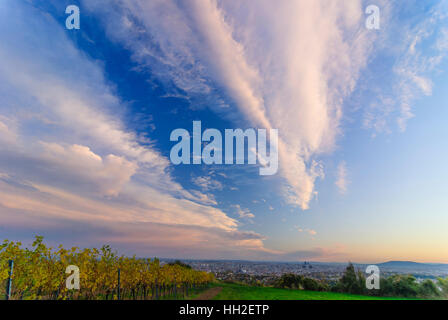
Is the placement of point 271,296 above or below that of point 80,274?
below

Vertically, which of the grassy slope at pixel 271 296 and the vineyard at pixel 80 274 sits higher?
the vineyard at pixel 80 274

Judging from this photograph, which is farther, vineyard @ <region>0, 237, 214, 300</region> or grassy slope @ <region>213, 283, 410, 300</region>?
Answer: grassy slope @ <region>213, 283, 410, 300</region>

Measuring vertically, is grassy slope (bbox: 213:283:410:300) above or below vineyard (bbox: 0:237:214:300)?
below

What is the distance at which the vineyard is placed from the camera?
7.67 m

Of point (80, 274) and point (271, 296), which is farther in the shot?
point (271, 296)

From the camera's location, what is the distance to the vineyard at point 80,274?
25.2 ft

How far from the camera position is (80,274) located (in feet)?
32.9

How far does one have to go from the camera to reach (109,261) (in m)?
12.4

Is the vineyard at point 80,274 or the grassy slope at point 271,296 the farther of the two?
the grassy slope at point 271,296

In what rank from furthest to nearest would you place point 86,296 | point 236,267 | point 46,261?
point 236,267 < point 86,296 < point 46,261
